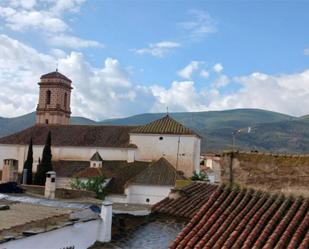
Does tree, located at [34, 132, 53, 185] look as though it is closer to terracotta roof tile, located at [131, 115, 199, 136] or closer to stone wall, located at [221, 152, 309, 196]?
terracotta roof tile, located at [131, 115, 199, 136]

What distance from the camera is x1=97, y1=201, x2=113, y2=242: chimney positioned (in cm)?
1380

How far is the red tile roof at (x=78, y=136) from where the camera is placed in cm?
4559

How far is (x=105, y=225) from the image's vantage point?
13.9 m

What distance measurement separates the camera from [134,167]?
1612 inches

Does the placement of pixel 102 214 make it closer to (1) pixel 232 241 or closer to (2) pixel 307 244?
(1) pixel 232 241

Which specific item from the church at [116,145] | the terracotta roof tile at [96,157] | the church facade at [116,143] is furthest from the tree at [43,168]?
the church facade at [116,143]

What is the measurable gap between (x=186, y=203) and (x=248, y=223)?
6.54 m

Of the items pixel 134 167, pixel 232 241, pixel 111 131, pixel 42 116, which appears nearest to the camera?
pixel 232 241

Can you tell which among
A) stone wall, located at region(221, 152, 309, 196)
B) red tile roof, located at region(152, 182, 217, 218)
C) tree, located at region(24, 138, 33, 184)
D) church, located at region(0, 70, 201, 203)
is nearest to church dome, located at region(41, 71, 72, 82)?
church, located at region(0, 70, 201, 203)

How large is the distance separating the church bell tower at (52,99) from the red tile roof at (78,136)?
4252mm

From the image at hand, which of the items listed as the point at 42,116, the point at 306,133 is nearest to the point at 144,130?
the point at 42,116

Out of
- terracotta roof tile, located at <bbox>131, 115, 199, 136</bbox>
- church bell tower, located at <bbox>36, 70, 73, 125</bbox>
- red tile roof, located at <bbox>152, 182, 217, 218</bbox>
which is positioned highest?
church bell tower, located at <bbox>36, 70, 73, 125</bbox>

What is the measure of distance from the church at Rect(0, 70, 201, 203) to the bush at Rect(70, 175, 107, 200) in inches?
115

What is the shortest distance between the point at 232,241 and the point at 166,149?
118ft
